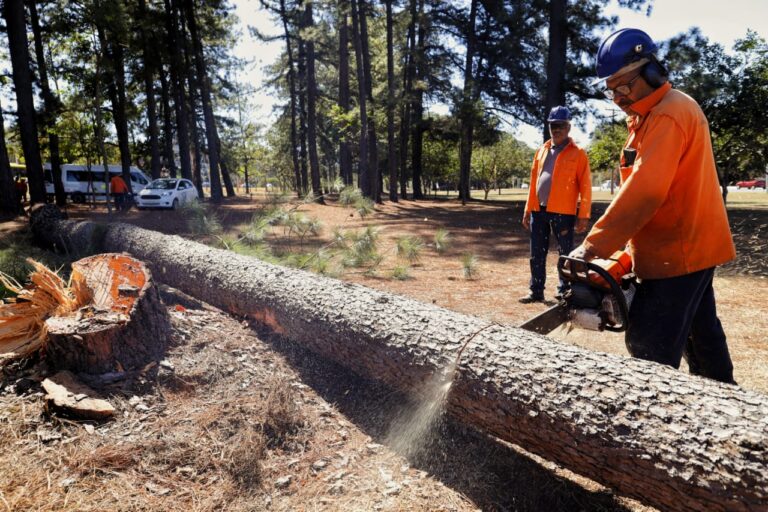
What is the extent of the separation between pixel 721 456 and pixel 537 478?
92cm

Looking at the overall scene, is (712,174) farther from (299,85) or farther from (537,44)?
(299,85)

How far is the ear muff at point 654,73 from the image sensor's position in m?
2.08

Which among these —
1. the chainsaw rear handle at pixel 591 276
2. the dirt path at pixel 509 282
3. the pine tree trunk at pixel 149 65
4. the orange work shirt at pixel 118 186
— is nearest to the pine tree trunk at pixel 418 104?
the dirt path at pixel 509 282

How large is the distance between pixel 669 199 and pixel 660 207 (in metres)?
0.05

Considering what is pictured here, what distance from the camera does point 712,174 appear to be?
2.10 meters

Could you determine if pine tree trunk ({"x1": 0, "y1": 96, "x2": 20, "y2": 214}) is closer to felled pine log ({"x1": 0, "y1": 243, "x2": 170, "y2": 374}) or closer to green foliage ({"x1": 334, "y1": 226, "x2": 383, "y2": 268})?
green foliage ({"x1": 334, "y1": 226, "x2": 383, "y2": 268})

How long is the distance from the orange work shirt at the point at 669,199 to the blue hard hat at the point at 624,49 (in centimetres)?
19

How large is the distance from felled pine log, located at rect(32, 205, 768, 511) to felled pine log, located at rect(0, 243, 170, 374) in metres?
1.04

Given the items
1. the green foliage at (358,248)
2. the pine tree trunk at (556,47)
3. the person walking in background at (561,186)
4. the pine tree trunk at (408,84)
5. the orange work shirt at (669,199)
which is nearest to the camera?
the orange work shirt at (669,199)

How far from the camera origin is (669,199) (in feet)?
6.84

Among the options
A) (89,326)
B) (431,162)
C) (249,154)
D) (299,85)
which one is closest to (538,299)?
(89,326)

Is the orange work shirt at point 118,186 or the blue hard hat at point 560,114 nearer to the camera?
the blue hard hat at point 560,114

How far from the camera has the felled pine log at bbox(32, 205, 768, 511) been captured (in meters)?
1.53

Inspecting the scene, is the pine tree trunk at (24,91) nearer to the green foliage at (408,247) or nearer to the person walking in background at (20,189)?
the person walking in background at (20,189)
